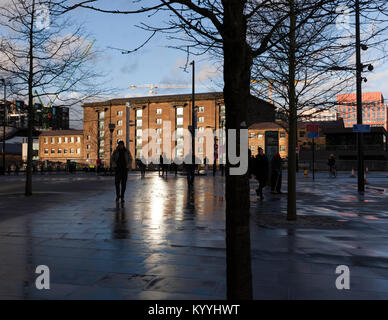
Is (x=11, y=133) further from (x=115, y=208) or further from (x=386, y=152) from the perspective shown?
(x=386, y=152)

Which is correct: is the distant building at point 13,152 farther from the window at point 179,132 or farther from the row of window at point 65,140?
the row of window at point 65,140

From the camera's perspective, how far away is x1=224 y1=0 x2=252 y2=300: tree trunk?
112 inches

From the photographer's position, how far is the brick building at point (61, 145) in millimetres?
110812

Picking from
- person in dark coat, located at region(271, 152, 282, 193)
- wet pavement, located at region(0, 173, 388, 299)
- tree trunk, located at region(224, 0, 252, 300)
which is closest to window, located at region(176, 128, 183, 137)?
person in dark coat, located at region(271, 152, 282, 193)

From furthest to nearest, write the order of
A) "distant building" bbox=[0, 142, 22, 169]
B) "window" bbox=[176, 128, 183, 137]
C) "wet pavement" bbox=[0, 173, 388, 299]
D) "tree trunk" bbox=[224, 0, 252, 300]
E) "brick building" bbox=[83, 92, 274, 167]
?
"window" bbox=[176, 128, 183, 137] < "brick building" bbox=[83, 92, 274, 167] < "distant building" bbox=[0, 142, 22, 169] < "wet pavement" bbox=[0, 173, 388, 299] < "tree trunk" bbox=[224, 0, 252, 300]

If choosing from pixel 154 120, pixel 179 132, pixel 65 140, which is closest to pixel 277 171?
pixel 179 132

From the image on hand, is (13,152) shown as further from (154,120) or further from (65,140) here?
(65,140)

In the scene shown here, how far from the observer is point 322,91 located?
8969mm

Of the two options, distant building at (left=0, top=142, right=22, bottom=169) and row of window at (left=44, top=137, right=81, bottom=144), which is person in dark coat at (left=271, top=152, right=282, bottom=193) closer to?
distant building at (left=0, top=142, right=22, bottom=169)

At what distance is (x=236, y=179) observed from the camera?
2873 mm

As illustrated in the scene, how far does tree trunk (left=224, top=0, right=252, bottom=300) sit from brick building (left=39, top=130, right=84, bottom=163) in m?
110

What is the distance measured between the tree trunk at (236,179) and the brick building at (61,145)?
110 m

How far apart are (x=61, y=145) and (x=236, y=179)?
117117 mm
